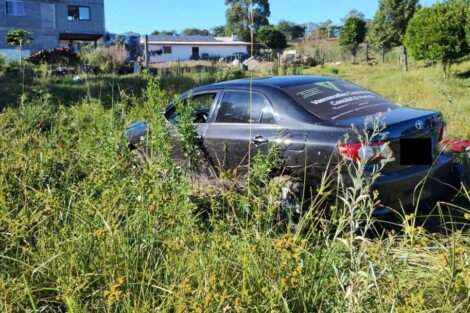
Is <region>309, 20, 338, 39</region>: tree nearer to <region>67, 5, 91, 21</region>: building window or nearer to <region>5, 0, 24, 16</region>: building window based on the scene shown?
<region>67, 5, 91, 21</region>: building window

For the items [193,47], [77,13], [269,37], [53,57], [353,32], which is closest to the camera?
[53,57]

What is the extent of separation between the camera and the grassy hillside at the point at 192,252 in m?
2.51

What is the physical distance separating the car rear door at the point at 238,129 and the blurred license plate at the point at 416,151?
1182 mm

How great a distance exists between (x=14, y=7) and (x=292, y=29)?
59801 millimetres

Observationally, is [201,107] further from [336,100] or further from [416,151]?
[416,151]

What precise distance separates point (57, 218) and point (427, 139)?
318 cm

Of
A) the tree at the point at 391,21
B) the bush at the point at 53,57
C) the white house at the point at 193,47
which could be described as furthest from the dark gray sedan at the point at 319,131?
the white house at the point at 193,47

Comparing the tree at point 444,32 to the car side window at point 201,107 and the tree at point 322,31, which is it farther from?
the tree at point 322,31

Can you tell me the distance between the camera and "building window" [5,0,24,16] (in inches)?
1736

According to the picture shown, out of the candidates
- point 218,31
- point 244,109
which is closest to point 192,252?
point 244,109

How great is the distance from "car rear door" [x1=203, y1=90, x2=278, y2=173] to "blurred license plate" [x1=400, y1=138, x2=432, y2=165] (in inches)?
46.5

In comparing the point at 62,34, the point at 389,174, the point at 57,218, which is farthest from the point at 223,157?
the point at 62,34

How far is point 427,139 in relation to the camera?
15.4 feet

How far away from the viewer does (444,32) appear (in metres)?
19.2
